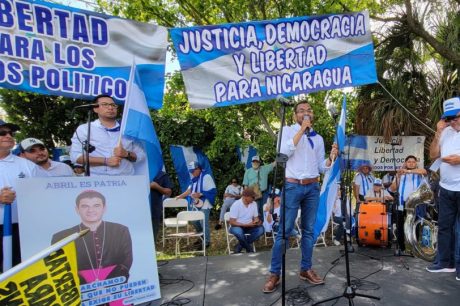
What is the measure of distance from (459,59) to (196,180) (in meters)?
5.36

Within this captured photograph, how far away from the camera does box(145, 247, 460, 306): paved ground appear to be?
3.62 metres

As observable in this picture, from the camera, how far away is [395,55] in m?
6.44

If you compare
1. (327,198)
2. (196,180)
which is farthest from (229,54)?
(196,180)

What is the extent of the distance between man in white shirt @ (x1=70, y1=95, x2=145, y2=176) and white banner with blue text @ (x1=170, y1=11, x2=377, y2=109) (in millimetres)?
822

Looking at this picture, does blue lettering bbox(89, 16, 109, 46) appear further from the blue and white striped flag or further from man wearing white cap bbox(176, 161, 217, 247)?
man wearing white cap bbox(176, 161, 217, 247)

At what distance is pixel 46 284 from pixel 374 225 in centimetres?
478

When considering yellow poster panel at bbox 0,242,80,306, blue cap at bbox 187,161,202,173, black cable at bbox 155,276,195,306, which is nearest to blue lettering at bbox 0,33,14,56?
yellow poster panel at bbox 0,242,80,306

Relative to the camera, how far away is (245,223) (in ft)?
21.5

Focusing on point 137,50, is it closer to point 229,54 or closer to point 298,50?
point 229,54

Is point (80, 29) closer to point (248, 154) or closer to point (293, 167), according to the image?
point (293, 167)

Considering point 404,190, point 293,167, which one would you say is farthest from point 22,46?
point 404,190

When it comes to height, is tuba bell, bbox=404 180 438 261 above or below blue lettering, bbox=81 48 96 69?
below

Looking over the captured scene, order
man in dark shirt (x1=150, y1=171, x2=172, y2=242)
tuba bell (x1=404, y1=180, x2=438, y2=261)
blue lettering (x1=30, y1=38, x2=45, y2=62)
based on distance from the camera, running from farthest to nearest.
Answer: tuba bell (x1=404, y1=180, x2=438, y2=261) < man in dark shirt (x1=150, y1=171, x2=172, y2=242) < blue lettering (x1=30, y1=38, x2=45, y2=62)

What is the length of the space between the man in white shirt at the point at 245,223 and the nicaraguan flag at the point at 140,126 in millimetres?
3300
